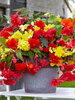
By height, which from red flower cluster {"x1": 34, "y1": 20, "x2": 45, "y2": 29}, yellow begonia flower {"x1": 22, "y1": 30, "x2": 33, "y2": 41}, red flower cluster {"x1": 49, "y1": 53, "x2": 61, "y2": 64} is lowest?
red flower cluster {"x1": 49, "y1": 53, "x2": 61, "y2": 64}

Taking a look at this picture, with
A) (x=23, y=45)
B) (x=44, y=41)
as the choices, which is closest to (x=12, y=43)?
(x=23, y=45)

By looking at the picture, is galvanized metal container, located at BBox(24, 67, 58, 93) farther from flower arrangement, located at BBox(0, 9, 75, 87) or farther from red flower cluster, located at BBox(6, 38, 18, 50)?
red flower cluster, located at BBox(6, 38, 18, 50)

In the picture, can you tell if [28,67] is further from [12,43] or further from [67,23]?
[67,23]

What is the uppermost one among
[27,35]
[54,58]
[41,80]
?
[27,35]

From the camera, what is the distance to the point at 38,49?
1.49 metres

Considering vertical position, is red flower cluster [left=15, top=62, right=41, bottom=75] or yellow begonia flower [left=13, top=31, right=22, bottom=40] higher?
yellow begonia flower [left=13, top=31, right=22, bottom=40]

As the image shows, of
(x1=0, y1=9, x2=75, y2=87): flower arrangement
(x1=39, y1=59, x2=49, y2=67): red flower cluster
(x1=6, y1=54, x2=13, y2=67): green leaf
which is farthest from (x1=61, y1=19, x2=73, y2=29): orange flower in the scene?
(x1=6, y1=54, x2=13, y2=67): green leaf

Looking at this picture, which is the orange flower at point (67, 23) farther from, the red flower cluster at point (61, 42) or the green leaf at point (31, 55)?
the green leaf at point (31, 55)

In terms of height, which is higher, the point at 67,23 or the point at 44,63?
the point at 67,23

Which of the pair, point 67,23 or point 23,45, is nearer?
point 23,45

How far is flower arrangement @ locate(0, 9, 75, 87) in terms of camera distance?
1469mm

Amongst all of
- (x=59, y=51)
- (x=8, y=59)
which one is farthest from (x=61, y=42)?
(x=8, y=59)

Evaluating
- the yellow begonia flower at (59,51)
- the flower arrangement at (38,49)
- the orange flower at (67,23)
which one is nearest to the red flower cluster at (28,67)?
the flower arrangement at (38,49)

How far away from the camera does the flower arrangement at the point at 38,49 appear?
1.47m
